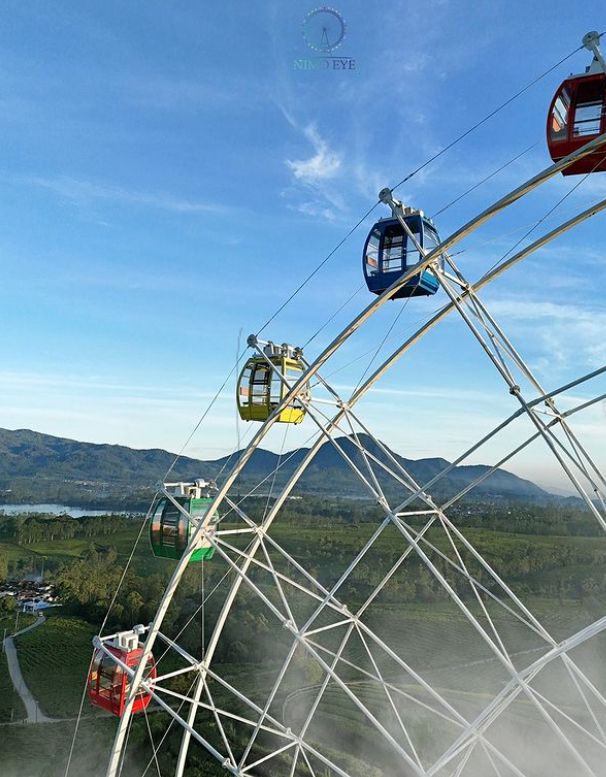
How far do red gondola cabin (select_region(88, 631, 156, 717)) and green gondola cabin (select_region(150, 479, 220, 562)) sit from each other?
2395 mm

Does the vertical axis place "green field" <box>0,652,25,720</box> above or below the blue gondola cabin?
below

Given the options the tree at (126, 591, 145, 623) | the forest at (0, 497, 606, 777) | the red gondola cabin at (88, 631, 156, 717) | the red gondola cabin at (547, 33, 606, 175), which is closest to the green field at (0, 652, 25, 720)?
the forest at (0, 497, 606, 777)

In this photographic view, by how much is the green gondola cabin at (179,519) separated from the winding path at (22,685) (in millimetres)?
50619

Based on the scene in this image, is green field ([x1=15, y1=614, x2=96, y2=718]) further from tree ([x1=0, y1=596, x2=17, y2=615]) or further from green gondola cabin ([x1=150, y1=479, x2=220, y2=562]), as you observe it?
green gondola cabin ([x1=150, y1=479, x2=220, y2=562])

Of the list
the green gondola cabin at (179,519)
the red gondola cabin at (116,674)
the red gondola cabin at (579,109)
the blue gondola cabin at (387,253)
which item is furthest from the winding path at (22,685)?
the red gondola cabin at (579,109)

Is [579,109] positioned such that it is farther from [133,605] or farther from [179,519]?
[133,605]

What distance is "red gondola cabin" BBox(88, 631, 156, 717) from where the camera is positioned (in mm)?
14977

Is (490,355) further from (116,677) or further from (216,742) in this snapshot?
(216,742)

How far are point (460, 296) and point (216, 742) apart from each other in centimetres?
4492

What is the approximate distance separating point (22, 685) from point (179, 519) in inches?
2412

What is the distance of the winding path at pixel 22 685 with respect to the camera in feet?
180

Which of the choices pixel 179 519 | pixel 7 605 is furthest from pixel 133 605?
pixel 179 519

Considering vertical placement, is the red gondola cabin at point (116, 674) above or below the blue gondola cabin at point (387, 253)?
below

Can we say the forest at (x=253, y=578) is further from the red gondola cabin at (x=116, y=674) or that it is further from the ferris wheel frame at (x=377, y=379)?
the ferris wheel frame at (x=377, y=379)
